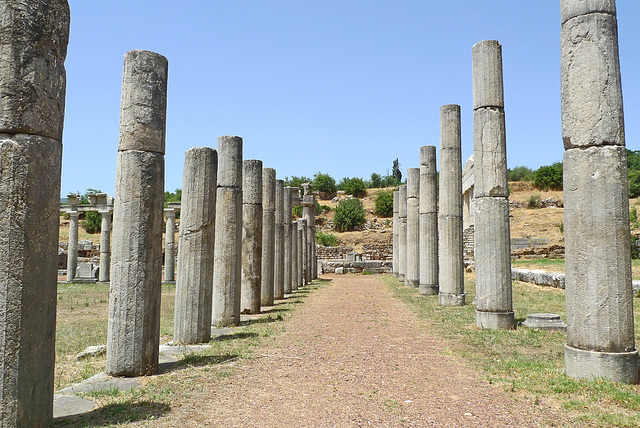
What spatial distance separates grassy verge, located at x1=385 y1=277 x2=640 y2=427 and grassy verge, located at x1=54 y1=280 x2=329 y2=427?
3.48 metres

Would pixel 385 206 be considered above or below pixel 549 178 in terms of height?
below

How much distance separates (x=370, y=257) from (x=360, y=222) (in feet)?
56.3

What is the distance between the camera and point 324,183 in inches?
2751

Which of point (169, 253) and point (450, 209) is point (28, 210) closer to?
point (450, 209)

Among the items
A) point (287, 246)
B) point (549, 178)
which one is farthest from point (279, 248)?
point (549, 178)

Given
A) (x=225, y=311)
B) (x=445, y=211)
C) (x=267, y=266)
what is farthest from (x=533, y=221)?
(x=225, y=311)

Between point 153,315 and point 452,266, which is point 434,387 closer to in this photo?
point 153,315

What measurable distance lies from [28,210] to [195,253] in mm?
4515

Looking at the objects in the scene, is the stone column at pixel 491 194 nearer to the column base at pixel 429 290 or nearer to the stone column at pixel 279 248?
the column base at pixel 429 290

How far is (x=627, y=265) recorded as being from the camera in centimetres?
636

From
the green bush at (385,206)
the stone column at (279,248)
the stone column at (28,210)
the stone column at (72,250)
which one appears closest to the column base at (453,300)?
the stone column at (279,248)

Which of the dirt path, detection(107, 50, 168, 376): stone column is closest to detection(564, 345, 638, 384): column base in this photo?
the dirt path

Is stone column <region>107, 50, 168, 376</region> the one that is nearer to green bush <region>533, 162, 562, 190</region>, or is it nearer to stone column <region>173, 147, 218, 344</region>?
stone column <region>173, 147, 218, 344</region>

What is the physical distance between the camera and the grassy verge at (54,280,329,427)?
199 inches
